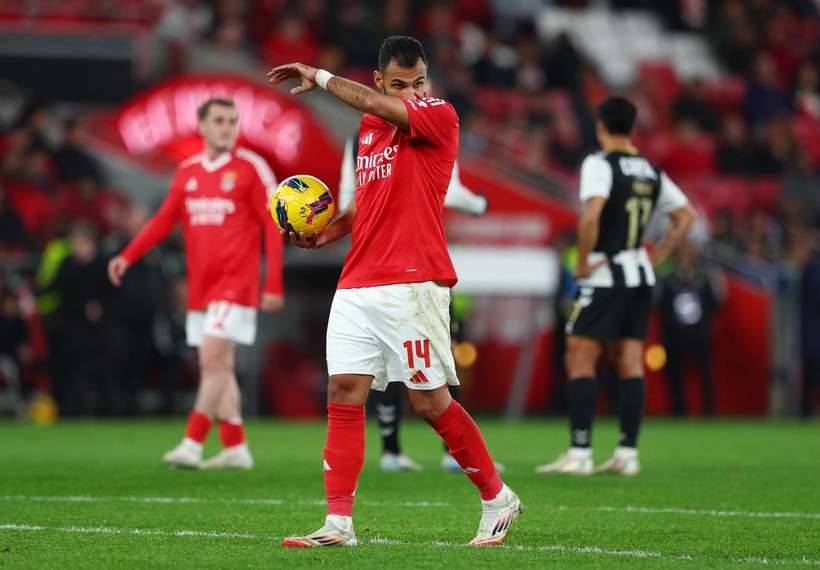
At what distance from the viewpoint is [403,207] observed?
5.83 meters

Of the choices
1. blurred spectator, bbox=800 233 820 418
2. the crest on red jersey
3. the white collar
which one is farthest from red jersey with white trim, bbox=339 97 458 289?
blurred spectator, bbox=800 233 820 418

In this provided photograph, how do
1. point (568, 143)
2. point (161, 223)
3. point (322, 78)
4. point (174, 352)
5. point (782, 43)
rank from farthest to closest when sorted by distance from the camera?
point (782, 43), point (568, 143), point (174, 352), point (161, 223), point (322, 78)

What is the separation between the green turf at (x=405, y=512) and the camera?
17.8 feet

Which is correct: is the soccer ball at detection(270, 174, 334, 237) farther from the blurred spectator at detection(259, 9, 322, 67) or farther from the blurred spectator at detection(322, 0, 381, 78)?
the blurred spectator at detection(322, 0, 381, 78)

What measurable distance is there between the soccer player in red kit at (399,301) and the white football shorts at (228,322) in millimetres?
3437

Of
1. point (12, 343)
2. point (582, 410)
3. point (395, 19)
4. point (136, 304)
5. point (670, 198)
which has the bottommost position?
point (582, 410)

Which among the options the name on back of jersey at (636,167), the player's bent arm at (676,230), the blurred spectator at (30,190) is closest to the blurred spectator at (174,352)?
the blurred spectator at (30,190)

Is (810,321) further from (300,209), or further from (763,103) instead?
(300,209)

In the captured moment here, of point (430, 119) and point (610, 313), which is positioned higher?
point (430, 119)

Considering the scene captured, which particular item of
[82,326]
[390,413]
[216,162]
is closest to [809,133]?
[82,326]

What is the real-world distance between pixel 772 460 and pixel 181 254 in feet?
28.1

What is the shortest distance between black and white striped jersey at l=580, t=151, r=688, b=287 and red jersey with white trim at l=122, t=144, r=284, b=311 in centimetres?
208

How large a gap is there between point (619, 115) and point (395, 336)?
157 inches

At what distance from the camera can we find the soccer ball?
238 inches
